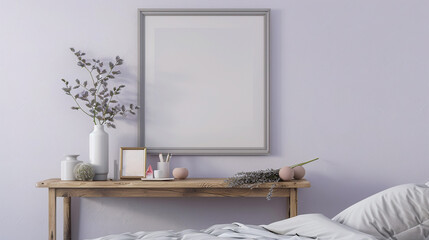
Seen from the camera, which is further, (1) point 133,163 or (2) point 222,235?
(1) point 133,163

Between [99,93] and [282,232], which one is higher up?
[99,93]

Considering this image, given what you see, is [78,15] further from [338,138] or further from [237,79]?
[338,138]

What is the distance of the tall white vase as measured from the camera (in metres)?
3.06

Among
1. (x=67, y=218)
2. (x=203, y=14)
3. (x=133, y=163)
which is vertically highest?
(x=203, y=14)

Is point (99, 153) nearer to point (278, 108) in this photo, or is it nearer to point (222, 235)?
point (278, 108)

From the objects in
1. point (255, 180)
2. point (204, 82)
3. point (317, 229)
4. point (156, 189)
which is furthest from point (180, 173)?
point (317, 229)

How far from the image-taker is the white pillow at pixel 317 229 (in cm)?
169

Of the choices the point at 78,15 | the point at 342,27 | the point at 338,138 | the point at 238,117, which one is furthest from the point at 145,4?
the point at 338,138

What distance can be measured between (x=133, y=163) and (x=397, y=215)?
68.0 inches

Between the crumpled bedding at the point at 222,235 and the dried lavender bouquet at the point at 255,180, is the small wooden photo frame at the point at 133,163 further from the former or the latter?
the crumpled bedding at the point at 222,235

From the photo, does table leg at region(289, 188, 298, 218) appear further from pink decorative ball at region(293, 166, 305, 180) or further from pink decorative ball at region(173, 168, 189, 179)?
pink decorative ball at region(173, 168, 189, 179)

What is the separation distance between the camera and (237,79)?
331 cm

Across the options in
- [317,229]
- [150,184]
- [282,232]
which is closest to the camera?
[317,229]

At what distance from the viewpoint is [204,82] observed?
10.9ft
